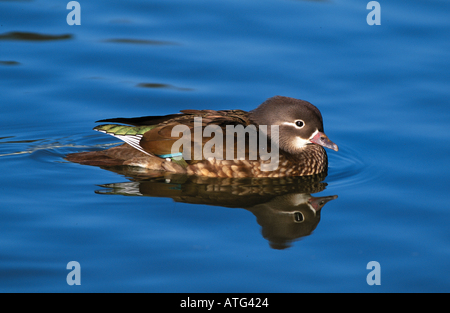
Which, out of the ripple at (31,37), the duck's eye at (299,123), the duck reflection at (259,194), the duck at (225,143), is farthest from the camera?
the ripple at (31,37)

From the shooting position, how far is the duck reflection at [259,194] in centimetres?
721

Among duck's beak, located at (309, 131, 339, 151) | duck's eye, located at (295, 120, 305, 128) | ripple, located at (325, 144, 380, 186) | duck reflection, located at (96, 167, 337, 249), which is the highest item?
duck's eye, located at (295, 120, 305, 128)

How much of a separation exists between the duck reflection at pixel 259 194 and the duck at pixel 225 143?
0.47ft

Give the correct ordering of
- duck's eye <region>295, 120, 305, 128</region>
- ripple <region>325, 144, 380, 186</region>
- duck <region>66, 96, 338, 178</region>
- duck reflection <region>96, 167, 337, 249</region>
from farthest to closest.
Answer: duck's eye <region>295, 120, 305, 128</region> < ripple <region>325, 144, 380, 186</region> < duck <region>66, 96, 338, 178</region> < duck reflection <region>96, 167, 337, 249</region>

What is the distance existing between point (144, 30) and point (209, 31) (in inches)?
48.3

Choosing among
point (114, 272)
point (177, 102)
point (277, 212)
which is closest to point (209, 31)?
point (177, 102)

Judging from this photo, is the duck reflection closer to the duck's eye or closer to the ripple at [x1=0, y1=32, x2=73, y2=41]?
the duck's eye

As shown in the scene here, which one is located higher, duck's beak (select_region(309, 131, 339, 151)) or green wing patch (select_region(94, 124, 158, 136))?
green wing patch (select_region(94, 124, 158, 136))

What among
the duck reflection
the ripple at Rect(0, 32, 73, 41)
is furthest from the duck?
the ripple at Rect(0, 32, 73, 41)

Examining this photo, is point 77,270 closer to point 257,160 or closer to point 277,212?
point 277,212

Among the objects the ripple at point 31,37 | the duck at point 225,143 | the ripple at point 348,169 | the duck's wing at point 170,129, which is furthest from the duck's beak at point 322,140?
the ripple at point 31,37

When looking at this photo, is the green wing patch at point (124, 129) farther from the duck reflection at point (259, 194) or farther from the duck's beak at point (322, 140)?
the duck's beak at point (322, 140)

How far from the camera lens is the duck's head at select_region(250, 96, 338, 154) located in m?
8.71

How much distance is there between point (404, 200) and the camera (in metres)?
7.81
